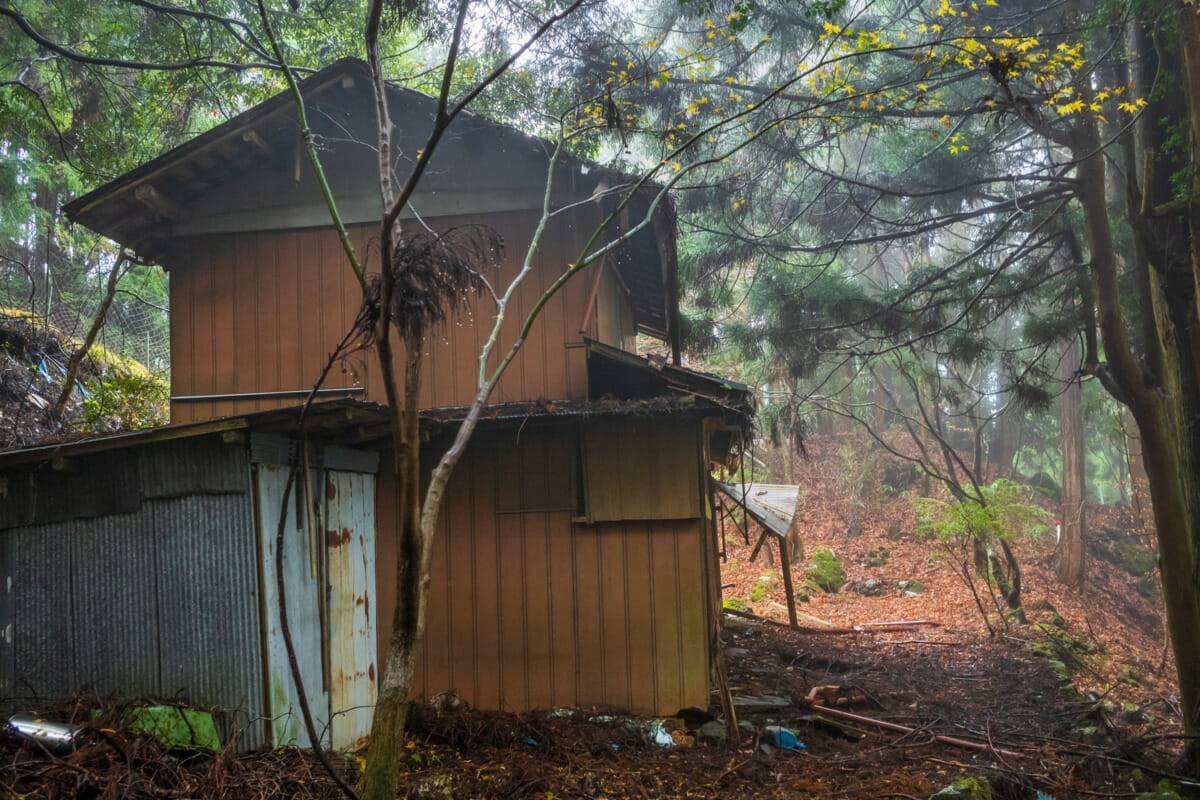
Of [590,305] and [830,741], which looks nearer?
[830,741]

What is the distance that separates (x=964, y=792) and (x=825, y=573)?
531 inches

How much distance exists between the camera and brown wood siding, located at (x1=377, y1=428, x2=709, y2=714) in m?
7.60

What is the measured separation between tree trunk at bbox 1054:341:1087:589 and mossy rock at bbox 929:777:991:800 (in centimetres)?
1352

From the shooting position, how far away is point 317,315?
8203 millimetres

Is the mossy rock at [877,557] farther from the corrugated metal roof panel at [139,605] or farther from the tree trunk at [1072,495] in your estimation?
the corrugated metal roof panel at [139,605]

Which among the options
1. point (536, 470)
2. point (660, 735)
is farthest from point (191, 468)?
point (660, 735)

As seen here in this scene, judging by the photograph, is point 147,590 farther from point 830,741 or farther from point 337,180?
point 830,741

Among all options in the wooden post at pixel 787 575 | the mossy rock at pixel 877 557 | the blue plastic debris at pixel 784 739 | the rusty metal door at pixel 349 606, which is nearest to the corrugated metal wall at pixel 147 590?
the rusty metal door at pixel 349 606

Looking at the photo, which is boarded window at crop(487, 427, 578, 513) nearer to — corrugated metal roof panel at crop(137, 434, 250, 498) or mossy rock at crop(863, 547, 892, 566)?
corrugated metal roof panel at crop(137, 434, 250, 498)

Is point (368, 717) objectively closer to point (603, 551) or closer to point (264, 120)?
point (603, 551)

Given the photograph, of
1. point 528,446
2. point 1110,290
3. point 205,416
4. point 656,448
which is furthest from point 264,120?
point 1110,290

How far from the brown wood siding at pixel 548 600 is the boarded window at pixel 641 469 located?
0.12 meters

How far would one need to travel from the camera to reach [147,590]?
5.53m

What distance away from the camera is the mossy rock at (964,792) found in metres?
5.48
